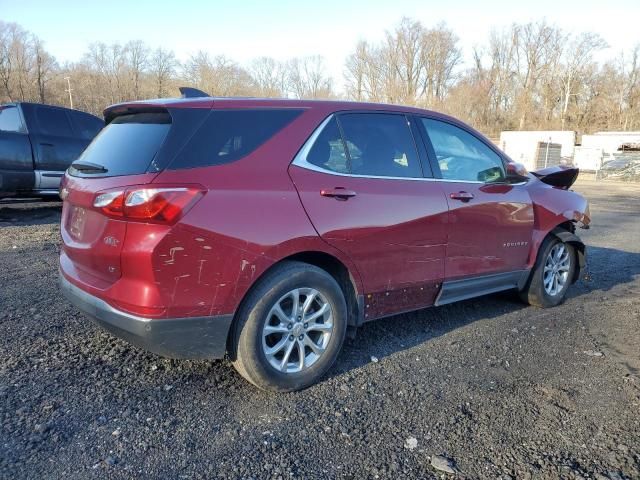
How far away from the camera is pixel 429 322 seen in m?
4.51

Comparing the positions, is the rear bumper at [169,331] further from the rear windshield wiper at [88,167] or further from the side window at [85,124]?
the side window at [85,124]

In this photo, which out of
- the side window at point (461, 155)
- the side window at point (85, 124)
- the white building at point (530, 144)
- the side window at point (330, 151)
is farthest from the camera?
the white building at point (530, 144)

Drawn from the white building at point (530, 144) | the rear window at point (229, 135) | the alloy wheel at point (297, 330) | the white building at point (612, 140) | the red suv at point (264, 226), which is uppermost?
the white building at point (612, 140)

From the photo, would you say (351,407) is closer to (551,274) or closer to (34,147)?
(551,274)

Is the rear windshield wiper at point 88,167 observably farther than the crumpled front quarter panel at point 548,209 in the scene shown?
No

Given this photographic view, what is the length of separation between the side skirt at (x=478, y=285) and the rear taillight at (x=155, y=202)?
217 cm

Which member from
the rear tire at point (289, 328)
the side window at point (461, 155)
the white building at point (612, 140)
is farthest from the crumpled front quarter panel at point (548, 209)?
the white building at point (612, 140)

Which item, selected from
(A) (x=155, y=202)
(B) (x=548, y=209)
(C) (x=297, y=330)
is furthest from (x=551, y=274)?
(A) (x=155, y=202)

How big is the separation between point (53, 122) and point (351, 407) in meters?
8.18

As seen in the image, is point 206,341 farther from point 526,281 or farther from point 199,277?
point 526,281

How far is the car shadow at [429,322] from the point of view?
379 cm

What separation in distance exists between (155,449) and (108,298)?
84 centimetres

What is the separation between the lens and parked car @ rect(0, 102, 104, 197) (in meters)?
8.20

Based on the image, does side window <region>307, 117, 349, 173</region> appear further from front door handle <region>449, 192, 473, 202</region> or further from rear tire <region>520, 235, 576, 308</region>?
rear tire <region>520, 235, 576, 308</region>
